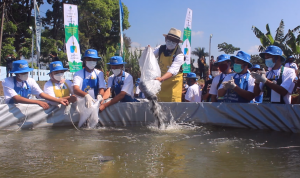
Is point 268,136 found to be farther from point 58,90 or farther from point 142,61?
point 58,90

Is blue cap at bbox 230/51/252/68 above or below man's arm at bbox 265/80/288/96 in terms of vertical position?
above

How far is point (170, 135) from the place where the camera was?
191 inches

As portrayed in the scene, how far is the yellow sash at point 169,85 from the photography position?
6007mm

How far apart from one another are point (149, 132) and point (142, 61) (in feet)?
5.12

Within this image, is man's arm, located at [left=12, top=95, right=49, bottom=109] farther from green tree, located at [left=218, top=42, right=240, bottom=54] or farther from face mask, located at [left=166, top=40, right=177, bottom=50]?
green tree, located at [left=218, top=42, right=240, bottom=54]

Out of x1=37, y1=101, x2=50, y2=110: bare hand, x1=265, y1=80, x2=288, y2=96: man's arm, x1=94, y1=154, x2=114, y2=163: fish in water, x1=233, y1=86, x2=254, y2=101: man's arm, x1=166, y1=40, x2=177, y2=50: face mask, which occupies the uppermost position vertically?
x1=166, y1=40, x2=177, y2=50: face mask

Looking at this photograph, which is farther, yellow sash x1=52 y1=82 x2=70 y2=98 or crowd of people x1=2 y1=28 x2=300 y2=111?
yellow sash x1=52 y1=82 x2=70 y2=98

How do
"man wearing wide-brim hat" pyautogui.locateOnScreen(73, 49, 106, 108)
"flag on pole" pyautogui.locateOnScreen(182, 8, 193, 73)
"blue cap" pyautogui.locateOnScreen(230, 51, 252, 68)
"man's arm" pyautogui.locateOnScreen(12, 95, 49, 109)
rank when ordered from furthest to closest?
"flag on pole" pyautogui.locateOnScreen(182, 8, 193, 73), "man wearing wide-brim hat" pyautogui.locateOnScreen(73, 49, 106, 108), "man's arm" pyautogui.locateOnScreen(12, 95, 49, 109), "blue cap" pyautogui.locateOnScreen(230, 51, 252, 68)

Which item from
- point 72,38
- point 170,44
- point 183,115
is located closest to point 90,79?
point 170,44

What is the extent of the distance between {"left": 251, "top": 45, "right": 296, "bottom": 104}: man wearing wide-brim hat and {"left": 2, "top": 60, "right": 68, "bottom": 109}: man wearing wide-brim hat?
3.62 m

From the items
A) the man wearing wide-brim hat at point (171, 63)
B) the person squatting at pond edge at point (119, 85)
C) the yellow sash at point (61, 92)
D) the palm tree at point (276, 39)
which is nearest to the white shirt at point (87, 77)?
the person squatting at pond edge at point (119, 85)

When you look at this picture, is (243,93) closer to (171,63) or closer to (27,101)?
(171,63)

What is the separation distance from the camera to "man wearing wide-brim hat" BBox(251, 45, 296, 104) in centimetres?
484

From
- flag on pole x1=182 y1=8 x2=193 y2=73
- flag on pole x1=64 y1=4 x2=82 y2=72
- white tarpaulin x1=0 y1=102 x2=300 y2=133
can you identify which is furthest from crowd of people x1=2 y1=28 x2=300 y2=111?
flag on pole x1=182 y1=8 x2=193 y2=73
